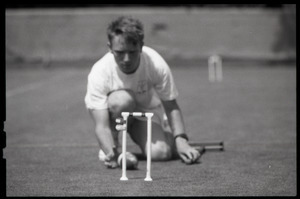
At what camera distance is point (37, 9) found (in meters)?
26.7

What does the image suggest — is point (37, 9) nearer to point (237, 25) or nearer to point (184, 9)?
point (184, 9)

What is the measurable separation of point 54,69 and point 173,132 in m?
16.5

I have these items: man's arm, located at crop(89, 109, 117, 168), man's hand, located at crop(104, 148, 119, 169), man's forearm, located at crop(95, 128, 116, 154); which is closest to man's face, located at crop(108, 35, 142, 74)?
man's arm, located at crop(89, 109, 117, 168)

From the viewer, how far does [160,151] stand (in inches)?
281

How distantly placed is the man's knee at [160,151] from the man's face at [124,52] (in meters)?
0.84

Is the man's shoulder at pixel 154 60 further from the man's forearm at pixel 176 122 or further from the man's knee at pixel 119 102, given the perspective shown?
the man's forearm at pixel 176 122

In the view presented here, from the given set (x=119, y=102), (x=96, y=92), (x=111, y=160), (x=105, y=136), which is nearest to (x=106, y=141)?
(x=105, y=136)

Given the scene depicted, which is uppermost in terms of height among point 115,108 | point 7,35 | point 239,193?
point 7,35

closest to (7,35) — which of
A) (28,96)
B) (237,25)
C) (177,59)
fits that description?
(177,59)

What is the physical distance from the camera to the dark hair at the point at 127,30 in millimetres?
6473

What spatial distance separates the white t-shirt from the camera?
687 centimetres

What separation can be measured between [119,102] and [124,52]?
53 centimetres

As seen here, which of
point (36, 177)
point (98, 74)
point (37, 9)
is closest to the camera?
point (36, 177)

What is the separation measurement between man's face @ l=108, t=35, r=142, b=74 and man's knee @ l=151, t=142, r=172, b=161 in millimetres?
843
